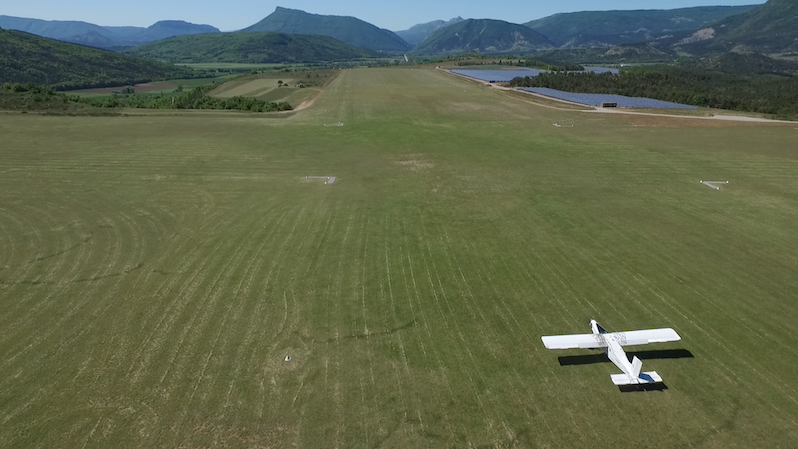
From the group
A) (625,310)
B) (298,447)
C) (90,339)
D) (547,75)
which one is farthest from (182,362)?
(547,75)

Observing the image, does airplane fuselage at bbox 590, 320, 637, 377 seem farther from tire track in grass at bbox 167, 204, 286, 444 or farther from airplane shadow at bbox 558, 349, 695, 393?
tire track in grass at bbox 167, 204, 286, 444

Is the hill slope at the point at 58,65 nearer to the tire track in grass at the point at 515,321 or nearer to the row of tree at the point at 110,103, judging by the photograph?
the row of tree at the point at 110,103

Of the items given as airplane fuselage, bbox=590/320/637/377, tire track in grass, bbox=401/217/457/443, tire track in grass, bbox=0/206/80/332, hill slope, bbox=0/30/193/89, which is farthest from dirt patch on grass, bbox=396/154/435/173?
hill slope, bbox=0/30/193/89

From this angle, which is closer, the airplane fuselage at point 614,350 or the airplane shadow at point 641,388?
the airplane shadow at point 641,388

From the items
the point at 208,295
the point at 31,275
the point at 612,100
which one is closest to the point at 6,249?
the point at 31,275

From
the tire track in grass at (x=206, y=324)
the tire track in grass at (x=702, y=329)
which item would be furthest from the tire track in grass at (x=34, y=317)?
the tire track in grass at (x=702, y=329)

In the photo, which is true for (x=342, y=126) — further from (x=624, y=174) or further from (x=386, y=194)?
(x=624, y=174)
